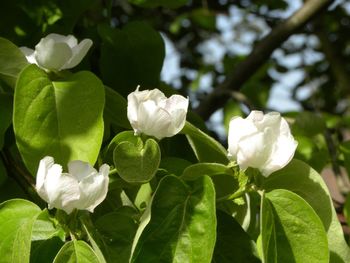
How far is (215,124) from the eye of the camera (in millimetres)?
1977

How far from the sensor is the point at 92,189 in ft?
1.86

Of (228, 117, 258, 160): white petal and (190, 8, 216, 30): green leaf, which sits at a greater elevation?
(228, 117, 258, 160): white petal

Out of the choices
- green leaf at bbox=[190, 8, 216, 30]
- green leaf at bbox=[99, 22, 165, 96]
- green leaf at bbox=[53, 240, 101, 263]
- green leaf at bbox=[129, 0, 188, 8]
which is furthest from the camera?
green leaf at bbox=[190, 8, 216, 30]

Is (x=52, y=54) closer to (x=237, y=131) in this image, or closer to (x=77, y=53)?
(x=77, y=53)

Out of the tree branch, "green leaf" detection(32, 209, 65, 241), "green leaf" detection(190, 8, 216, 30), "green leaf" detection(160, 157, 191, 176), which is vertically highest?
"green leaf" detection(160, 157, 191, 176)

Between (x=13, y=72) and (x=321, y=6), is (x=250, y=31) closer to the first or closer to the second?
(x=321, y=6)

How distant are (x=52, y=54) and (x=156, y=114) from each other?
0.13 m

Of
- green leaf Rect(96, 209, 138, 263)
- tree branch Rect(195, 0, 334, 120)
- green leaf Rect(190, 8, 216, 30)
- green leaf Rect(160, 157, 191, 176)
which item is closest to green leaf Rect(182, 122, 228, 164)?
green leaf Rect(160, 157, 191, 176)

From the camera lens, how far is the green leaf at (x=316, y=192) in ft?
2.17

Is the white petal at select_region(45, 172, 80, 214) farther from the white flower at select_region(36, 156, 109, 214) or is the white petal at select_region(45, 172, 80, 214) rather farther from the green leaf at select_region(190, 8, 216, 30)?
the green leaf at select_region(190, 8, 216, 30)

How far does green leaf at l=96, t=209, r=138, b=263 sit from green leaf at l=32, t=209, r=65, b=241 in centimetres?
4

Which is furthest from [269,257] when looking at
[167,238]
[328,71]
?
[328,71]

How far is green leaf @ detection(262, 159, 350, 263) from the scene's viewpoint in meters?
0.66

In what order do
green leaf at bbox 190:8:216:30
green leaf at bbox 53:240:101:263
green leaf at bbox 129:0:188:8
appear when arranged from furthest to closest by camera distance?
green leaf at bbox 190:8:216:30, green leaf at bbox 129:0:188:8, green leaf at bbox 53:240:101:263
